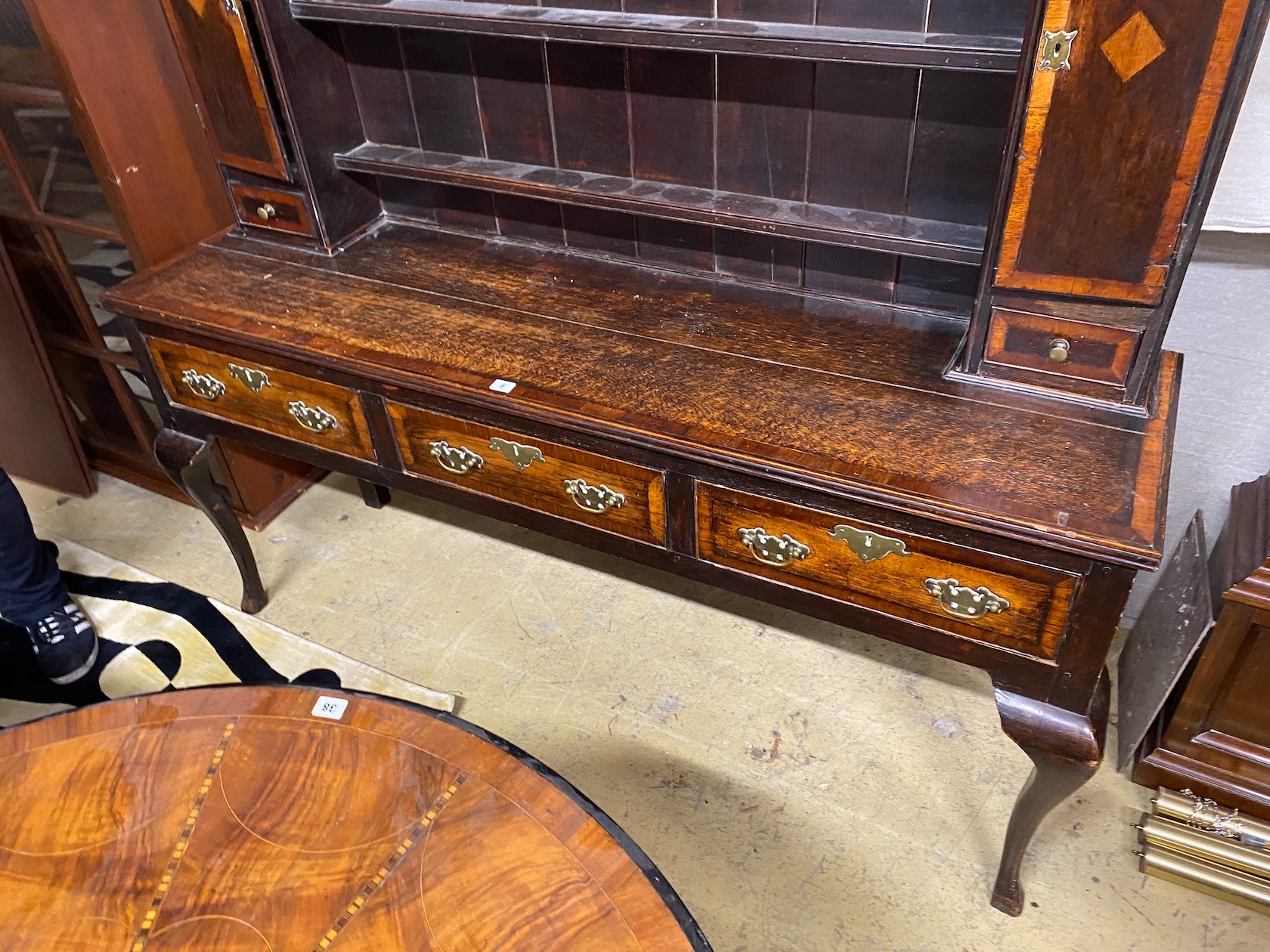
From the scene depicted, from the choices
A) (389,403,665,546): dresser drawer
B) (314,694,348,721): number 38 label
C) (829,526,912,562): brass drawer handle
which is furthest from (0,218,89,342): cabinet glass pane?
(829,526,912,562): brass drawer handle

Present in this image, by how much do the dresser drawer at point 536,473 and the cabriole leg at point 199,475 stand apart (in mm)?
570

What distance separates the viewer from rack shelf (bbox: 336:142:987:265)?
142cm

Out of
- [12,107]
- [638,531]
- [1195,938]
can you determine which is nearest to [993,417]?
[638,531]

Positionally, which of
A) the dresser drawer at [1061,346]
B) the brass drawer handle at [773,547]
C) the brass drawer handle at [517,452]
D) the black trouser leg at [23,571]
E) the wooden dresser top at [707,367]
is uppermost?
the dresser drawer at [1061,346]

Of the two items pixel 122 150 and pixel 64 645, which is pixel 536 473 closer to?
pixel 122 150

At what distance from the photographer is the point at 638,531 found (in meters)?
1.50

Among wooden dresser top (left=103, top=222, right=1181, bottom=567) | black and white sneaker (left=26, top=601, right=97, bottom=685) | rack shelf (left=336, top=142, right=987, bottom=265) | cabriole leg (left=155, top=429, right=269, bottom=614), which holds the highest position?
rack shelf (left=336, top=142, right=987, bottom=265)

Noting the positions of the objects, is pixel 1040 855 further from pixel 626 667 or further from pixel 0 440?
pixel 0 440

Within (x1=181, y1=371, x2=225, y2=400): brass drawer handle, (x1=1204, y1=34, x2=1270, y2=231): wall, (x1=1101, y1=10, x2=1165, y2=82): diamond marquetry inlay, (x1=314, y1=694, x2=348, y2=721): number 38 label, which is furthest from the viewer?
(x1=181, y1=371, x2=225, y2=400): brass drawer handle

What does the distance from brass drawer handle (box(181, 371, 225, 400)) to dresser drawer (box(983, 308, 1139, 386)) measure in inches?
55.9

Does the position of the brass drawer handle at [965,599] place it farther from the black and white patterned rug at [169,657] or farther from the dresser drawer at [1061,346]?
the black and white patterned rug at [169,657]

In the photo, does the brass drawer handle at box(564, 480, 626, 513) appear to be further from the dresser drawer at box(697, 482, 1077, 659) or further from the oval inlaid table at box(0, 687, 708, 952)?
the oval inlaid table at box(0, 687, 708, 952)

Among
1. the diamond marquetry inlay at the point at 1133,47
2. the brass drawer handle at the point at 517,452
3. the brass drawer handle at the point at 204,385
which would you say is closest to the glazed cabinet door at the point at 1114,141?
the diamond marquetry inlay at the point at 1133,47

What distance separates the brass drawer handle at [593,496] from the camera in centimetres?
148
